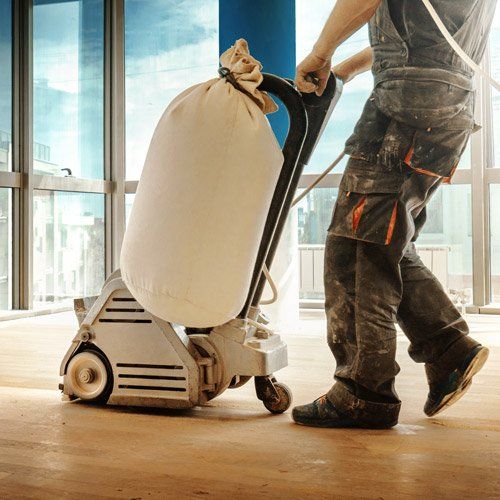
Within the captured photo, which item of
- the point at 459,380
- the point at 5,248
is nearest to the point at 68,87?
the point at 5,248

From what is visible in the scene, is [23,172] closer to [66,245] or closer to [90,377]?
[66,245]

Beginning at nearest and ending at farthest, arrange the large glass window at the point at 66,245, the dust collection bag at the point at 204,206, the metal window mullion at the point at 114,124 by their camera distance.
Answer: the dust collection bag at the point at 204,206 < the large glass window at the point at 66,245 < the metal window mullion at the point at 114,124

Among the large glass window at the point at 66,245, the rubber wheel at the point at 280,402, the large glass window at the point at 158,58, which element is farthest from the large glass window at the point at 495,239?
the rubber wheel at the point at 280,402

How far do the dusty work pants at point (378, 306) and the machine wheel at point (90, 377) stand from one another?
64cm

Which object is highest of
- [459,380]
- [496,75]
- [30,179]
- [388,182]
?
[496,75]

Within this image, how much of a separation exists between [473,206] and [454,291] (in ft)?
2.09

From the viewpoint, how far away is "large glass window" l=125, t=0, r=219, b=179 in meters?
6.32

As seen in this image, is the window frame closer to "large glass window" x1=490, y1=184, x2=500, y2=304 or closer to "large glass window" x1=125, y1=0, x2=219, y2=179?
"large glass window" x1=490, y1=184, x2=500, y2=304

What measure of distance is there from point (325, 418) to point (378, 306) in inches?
12.1

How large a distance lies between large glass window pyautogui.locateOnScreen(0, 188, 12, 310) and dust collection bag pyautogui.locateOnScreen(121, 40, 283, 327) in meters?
3.96

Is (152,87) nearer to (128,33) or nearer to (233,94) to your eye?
(128,33)

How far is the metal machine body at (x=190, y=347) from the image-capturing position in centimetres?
191

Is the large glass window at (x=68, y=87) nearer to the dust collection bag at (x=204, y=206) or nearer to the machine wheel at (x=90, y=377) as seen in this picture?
the machine wheel at (x=90, y=377)

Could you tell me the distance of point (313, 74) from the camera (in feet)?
6.16
